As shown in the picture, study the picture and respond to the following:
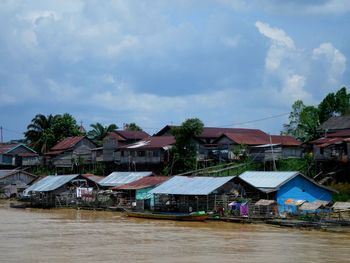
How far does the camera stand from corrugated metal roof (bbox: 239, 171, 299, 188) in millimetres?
36875

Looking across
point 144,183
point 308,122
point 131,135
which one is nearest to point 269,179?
point 144,183

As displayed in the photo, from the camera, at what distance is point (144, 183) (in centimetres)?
4638

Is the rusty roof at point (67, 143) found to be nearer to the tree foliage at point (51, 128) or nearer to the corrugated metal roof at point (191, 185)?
the tree foliage at point (51, 128)

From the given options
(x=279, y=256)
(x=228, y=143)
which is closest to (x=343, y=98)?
(x=228, y=143)

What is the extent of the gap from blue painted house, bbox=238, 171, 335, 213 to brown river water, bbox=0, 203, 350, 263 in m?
4.78

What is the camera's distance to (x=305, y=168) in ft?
158

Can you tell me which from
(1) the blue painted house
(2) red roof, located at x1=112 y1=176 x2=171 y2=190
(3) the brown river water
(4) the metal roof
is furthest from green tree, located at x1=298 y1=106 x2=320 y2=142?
(3) the brown river water

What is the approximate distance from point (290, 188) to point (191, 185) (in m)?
6.61

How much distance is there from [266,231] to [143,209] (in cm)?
1523

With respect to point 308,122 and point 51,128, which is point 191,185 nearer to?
point 308,122

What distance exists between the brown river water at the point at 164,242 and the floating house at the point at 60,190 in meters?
15.4

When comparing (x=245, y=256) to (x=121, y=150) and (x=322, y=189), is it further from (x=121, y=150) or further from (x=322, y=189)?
(x=121, y=150)

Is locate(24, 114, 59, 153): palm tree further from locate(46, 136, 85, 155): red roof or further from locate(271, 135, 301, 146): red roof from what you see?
locate(271, 135, 301, 146): red roof

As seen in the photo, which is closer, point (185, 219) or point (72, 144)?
point (185, 219)
